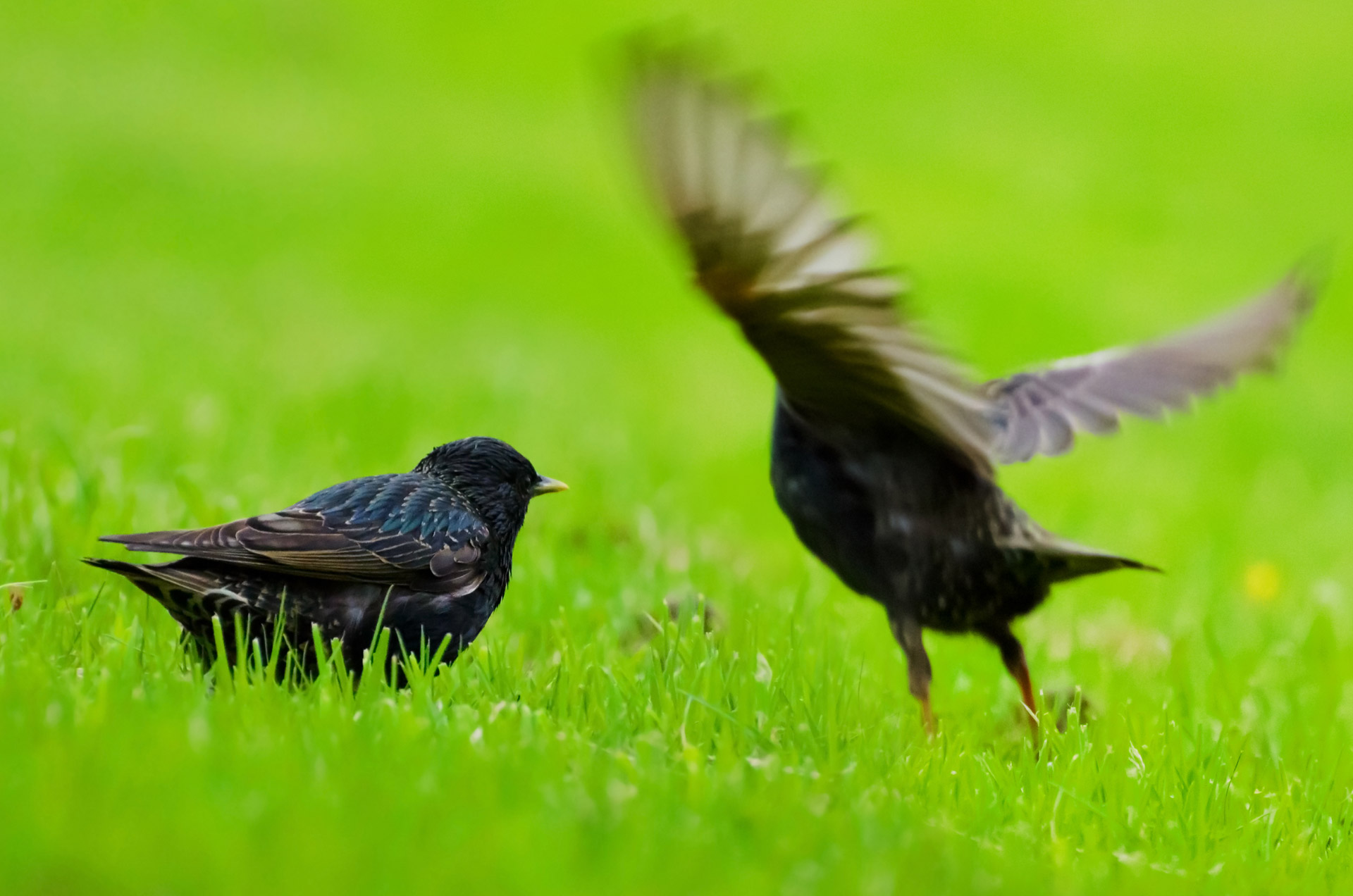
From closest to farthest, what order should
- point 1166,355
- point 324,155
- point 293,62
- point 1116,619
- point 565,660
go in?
point 565,660, point 1166,355, point 1116,619, point 324,155, point 293,62

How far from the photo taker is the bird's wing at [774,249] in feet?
9.59

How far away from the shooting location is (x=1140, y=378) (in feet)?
15.6

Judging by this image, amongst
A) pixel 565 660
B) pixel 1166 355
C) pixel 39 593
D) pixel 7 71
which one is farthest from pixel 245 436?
pixel 7 71

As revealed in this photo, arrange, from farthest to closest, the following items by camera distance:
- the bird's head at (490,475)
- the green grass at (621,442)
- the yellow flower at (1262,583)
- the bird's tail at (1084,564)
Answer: the yellow flower at (1262,583) → the bird's head at (490,475) → the bird's tail at (1084,564) → the green grass at (621,442)

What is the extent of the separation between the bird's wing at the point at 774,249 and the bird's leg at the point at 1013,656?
90 centimetres

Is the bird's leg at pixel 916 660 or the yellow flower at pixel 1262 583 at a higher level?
the bird's leg at pixel 916 660

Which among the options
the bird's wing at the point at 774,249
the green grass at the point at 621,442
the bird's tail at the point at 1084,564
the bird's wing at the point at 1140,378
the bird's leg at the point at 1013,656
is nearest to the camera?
the green grass at the point at 621,442

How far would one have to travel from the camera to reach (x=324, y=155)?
15.9 m

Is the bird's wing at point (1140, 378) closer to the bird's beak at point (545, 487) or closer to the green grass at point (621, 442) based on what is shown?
the green grass at point (621, 442)

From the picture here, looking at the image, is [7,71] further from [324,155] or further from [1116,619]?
[1116,619]

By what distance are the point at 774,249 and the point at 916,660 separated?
4.65 ft

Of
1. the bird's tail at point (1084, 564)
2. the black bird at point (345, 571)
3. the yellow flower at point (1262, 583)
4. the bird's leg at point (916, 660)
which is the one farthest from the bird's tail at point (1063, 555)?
the yellow flower at point (1262, 583)

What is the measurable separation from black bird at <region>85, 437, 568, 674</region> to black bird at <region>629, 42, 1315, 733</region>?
3.09ft

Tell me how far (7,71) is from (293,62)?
347 cm
